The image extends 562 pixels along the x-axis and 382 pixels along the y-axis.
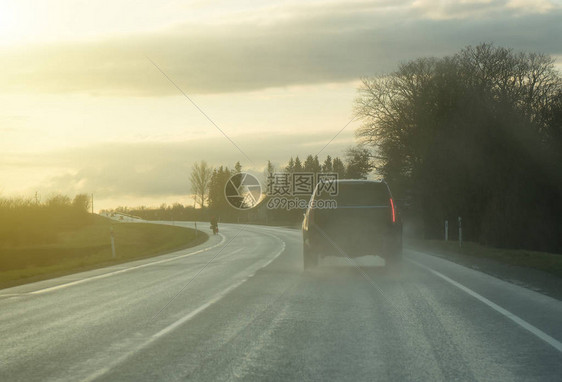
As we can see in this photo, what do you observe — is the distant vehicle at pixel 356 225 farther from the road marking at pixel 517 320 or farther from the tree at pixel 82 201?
the tree at pixel 82 201

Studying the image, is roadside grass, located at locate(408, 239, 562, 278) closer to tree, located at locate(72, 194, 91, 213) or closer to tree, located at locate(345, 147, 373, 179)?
tree, located at locate(345, 147, 373, 179)

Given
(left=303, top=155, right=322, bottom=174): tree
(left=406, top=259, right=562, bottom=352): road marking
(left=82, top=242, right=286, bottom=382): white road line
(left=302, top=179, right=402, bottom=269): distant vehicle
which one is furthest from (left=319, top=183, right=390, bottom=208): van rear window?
(left=303, top=155, right=322, bottom=174): tree

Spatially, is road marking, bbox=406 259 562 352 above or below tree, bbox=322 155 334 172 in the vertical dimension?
below

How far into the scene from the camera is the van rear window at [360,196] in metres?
16.2

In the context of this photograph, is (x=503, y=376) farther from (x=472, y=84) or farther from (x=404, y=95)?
(x=404, y=95)

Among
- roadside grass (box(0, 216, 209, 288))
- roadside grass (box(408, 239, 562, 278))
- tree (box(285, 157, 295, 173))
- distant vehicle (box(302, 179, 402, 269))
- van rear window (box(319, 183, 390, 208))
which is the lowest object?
roadside grass (box(0, 216, 209, 288))

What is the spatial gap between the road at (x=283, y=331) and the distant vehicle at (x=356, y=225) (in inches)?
62.0

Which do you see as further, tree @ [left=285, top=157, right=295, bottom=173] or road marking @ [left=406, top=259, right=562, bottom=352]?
tree @ [left=285, top=157, right=295, bottom=173]

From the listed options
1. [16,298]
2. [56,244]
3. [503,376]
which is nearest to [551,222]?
[16,298]

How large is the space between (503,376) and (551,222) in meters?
34.0

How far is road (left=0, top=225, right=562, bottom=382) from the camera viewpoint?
20.9 feet

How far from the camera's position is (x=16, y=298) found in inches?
500

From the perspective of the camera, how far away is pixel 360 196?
1631 centimetres

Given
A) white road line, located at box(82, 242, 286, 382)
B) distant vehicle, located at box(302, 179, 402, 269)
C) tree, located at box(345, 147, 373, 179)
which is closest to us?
white road line, located at box(82, 242, 286, 382)
